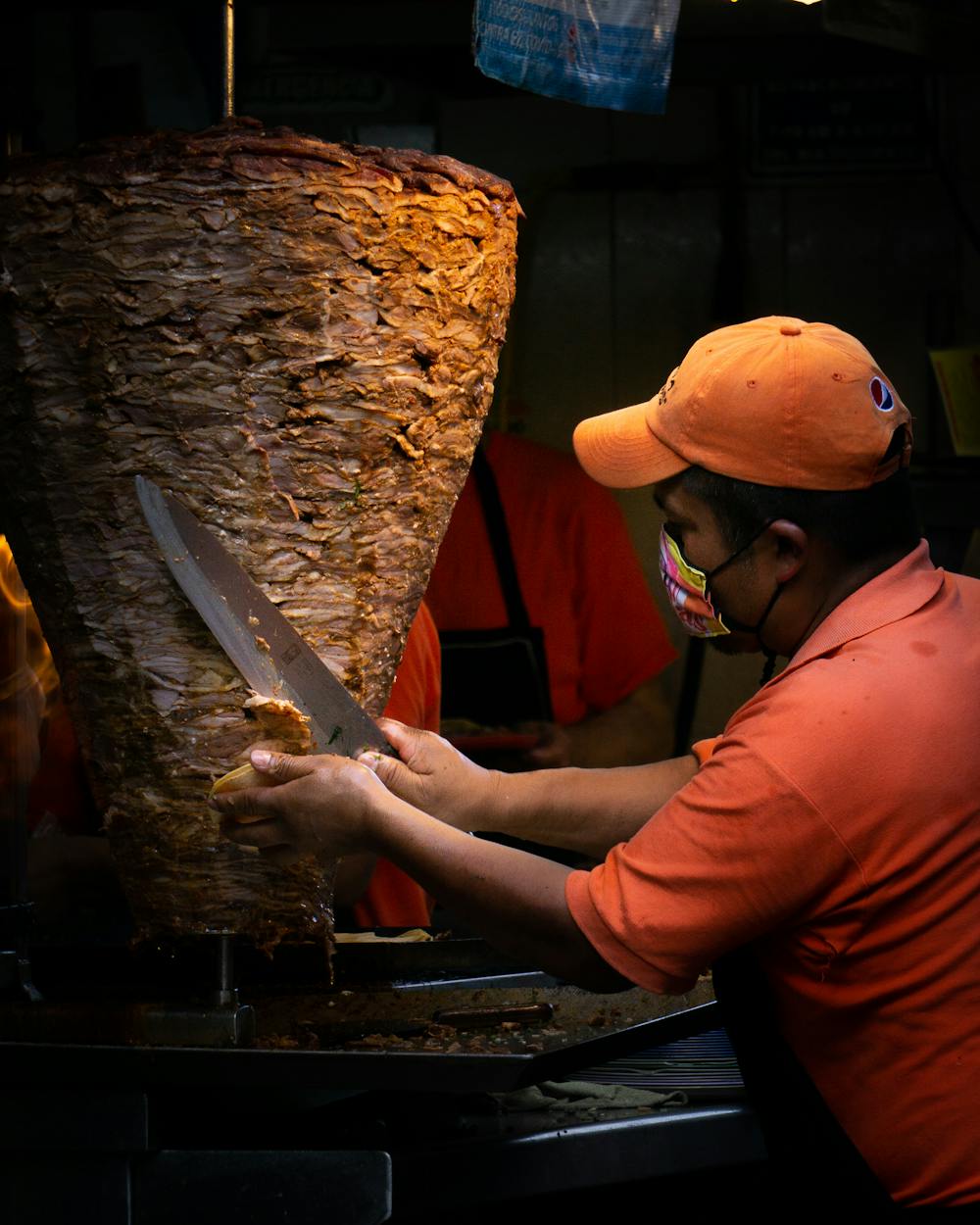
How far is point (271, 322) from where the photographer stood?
1.92 metres

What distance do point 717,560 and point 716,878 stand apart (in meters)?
0.42

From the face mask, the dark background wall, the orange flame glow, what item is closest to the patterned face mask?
the face mask

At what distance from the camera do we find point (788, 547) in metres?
1.89

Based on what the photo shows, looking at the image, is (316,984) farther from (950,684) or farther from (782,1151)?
(950,684)

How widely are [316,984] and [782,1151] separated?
80cm

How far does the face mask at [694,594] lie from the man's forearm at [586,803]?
43cm

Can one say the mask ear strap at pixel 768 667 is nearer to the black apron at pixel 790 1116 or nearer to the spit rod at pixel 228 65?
the black apron at pixel 790 1116

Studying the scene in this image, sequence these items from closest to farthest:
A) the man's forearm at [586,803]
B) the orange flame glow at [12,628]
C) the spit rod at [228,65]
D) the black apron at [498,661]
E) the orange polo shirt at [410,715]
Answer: the spit rod at [228,65] < the man's forearm at [586,803] < the orange flame glow at [12,628] < the orange polo shirt at [410,715] < the black apron at [498,661]

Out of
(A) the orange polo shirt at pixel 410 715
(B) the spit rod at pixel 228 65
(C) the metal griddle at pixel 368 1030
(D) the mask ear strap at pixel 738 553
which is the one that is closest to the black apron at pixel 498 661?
(A) the orange polo shirt at pixel 410 715

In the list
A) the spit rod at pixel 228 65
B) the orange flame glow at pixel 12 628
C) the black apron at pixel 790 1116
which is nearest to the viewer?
the black apron at pixel 790 1116

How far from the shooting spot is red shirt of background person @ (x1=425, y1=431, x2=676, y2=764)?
4.01 meters

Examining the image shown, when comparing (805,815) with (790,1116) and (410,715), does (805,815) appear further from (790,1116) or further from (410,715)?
(410,715)

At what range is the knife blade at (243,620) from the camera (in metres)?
1.93

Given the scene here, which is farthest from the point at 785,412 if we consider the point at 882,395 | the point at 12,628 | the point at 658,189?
the point at 658,189
